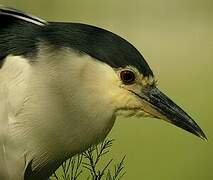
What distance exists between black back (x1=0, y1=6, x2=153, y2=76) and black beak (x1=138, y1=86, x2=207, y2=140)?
0.04 metres

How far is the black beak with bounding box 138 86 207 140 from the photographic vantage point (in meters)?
0.81

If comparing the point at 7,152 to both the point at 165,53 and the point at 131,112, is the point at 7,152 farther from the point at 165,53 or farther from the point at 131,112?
the point at 165,53

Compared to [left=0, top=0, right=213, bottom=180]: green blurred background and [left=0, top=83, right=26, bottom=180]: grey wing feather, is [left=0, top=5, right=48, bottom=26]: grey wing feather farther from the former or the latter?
[left=0, top=0, right=213, bottom=180]: green blurred background

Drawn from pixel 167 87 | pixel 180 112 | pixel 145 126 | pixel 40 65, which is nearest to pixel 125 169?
pixel 145 126

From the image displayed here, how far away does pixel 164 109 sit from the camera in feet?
2.71

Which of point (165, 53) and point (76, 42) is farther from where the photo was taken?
point (165, 53)

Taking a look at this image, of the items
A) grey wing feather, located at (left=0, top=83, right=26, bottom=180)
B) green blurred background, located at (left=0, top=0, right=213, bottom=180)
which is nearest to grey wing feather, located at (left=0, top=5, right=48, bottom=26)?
grey wing feather, located at (left=0, top=83, right=26, bottom=180)

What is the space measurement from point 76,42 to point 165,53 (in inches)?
27.6

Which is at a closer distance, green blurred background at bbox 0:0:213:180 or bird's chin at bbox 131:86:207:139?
bird's chin at bbox 131:86:207:139

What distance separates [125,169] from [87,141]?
26.5 inches

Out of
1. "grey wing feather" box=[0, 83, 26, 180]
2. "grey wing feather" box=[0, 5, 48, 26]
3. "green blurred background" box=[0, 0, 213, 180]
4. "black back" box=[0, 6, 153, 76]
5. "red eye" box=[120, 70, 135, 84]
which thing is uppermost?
"green blurred background" box=[0, 0, 213, 180]

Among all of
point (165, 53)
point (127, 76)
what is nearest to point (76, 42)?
point (127, 76)

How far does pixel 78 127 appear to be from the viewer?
2.60 feet

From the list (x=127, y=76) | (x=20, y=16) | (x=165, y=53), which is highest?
(x=165, y=53)
